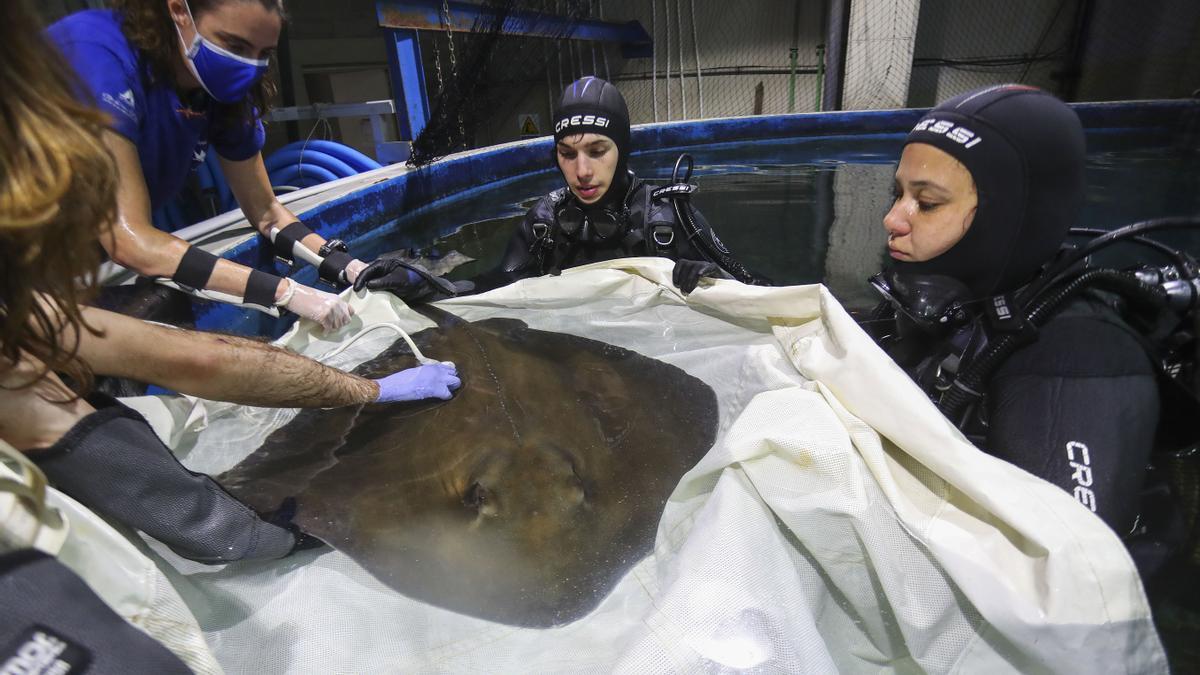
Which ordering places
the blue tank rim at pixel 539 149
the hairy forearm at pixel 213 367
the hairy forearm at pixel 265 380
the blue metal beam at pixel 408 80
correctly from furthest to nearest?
1. the blue metal beam at pixel 408 80
2. the blue tank rim at pixel 539 149
3. the hairy forearm at pixel 265 380
4. the hairy forearm at pixel 213 367

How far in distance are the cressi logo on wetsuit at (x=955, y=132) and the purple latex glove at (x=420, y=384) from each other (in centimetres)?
164

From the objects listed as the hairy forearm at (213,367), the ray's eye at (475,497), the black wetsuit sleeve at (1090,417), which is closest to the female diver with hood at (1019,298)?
the black wetsuit sleeve at (1090,417)

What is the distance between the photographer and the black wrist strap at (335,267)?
10.1ft

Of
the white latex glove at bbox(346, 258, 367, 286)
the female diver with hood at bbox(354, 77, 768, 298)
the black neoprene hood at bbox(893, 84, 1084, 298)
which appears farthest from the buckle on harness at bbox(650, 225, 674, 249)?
the black neoprene hood at bbox(893, 84, 1084, 298)

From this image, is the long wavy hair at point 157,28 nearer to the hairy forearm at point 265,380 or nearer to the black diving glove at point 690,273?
the hairy forearm at point 265,380

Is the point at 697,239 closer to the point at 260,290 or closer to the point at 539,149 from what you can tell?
the point at 260,290

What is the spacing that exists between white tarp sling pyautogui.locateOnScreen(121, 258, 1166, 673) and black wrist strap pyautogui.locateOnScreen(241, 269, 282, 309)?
1432 mm

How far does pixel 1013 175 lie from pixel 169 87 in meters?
3.24

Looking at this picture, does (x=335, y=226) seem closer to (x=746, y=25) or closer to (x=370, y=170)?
(x=370, y=170)


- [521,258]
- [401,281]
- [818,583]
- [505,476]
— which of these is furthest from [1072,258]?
[521,258]

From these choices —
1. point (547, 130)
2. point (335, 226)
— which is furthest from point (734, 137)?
point (335, 226)

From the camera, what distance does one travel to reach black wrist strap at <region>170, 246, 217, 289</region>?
2.42 m

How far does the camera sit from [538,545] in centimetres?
132

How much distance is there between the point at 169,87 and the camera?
2621mm
